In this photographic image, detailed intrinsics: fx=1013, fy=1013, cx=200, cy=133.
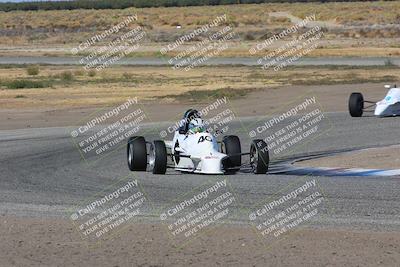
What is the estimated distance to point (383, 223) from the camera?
43.1 feet

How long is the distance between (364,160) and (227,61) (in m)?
42.1

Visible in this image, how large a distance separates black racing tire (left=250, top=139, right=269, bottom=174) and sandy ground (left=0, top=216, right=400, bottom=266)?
5370 mm

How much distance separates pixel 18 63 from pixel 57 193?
4924 cm

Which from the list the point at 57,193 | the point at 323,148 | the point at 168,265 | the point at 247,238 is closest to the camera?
the point at 168,265

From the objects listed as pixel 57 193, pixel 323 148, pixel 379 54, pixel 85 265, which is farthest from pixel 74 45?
pixel 85 265

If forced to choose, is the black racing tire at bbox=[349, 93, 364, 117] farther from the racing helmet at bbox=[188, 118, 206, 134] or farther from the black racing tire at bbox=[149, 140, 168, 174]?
the black racing tire at bbox=[149, 140, 168, 174]

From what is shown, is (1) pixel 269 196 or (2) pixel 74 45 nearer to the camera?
(1) pixel 269 196

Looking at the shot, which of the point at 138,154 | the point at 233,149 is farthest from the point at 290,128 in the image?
the point at 138,154

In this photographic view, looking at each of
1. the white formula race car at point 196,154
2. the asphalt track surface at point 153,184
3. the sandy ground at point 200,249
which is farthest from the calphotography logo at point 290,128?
the sandy ground at point 200,249

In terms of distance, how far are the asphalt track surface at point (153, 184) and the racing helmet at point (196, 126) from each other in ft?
2.77

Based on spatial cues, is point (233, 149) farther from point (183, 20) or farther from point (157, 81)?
point (183, 20)

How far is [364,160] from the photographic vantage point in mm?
21266

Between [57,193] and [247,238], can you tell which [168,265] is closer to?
[247,238]

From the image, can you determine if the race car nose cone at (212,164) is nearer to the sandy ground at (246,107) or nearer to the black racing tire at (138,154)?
the black racing tire at (138,154)
